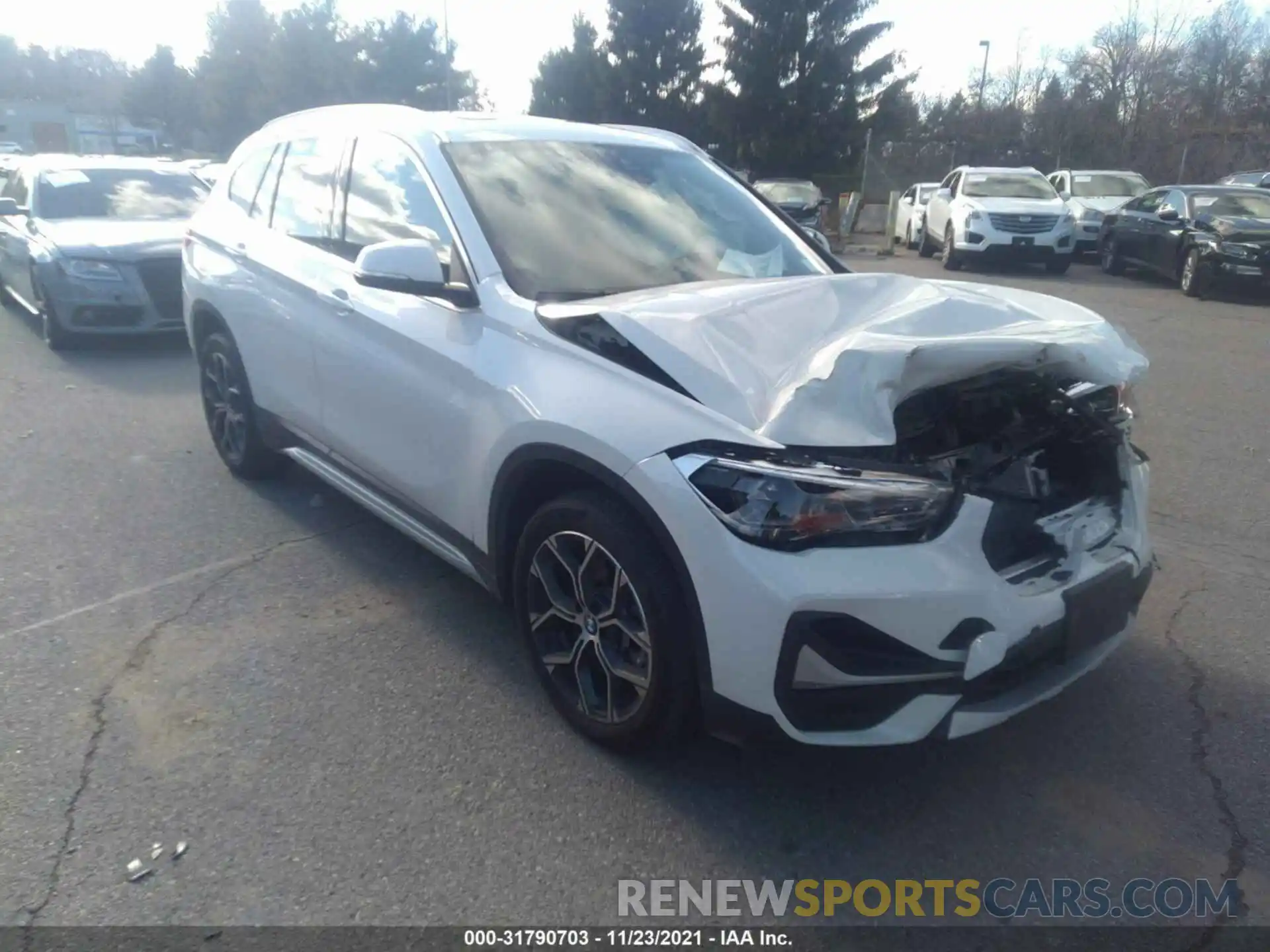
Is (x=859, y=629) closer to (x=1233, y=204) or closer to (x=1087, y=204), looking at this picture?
(x=1233, y=204)

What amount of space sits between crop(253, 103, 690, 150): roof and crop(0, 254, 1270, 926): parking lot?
186cm

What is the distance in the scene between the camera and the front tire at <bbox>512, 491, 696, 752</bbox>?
2.83 m

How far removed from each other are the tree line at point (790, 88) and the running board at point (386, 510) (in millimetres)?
34990

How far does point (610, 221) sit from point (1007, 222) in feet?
48.3

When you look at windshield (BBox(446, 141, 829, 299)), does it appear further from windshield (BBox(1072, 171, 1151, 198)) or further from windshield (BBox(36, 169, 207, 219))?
windshield (BBox(1072, 171, 1151, 198))

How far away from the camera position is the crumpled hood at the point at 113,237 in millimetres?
8938

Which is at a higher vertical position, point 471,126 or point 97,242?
point 471,126

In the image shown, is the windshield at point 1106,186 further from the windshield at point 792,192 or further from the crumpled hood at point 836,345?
the crumpled hood at point 836,345

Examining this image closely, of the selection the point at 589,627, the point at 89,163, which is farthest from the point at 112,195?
the point at 589,627

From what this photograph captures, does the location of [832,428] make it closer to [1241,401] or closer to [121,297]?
[1241,401]

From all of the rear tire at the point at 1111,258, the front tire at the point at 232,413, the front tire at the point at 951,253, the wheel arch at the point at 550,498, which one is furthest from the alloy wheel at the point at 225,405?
the rear tire at the point at 1111,258

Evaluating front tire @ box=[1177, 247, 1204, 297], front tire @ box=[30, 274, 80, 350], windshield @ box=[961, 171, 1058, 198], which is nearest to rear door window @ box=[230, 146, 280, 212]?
front tire @ box=[30, 274, 80, 350]

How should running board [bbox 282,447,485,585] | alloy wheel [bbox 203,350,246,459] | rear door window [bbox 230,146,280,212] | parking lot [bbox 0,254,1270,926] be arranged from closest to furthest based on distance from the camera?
parking lot [bbox 0,254,1270,926] → running board [bbox 282,447,485,585] → rear door window [bbox 230,146,280,212] → alloy wheel [bbox 203,350,246,459]

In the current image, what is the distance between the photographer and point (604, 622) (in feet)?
10.1
